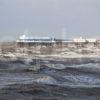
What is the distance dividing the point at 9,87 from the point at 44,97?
5.40 m

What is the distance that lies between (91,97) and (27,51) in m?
158

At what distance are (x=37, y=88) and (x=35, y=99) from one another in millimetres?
5460

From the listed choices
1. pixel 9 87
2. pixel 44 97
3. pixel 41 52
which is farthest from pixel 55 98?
pixel 41 52

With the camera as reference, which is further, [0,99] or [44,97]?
[44,97]

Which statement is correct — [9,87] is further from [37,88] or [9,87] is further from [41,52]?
[41,52]

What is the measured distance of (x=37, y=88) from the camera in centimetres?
3678

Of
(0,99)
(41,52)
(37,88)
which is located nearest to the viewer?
(0,99)

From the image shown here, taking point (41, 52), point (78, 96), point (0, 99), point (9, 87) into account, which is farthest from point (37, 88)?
point (41, 52)

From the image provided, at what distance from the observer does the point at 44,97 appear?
32625 millimetres

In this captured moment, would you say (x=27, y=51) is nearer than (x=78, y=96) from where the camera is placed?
No

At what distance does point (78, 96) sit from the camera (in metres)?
33.2

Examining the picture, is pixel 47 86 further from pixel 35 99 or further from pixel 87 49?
pixel 87 49

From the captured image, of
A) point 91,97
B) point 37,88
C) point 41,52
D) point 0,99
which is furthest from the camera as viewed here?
point 41,52

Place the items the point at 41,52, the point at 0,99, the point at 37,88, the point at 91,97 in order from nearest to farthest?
the point at 0,99
the point at 91,97
the point at 37,88
the point at 41,52
